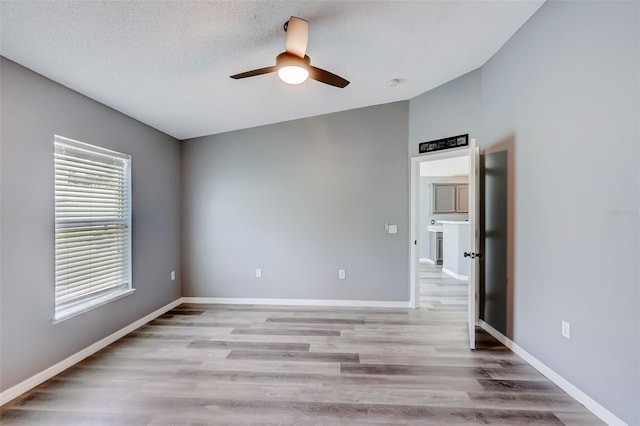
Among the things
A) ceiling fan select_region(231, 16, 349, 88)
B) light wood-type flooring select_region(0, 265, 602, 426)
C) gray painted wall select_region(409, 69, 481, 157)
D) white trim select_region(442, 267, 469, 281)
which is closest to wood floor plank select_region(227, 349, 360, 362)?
light wood-type flooring select_region(0, 265, 602, 426)

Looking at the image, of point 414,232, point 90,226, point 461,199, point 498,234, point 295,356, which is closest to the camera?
point 295,356

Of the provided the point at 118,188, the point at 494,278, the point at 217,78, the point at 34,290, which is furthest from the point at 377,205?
the point at 34,290

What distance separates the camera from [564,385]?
205 centimetres

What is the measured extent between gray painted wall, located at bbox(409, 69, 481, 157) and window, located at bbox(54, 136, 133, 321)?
11.6 ft

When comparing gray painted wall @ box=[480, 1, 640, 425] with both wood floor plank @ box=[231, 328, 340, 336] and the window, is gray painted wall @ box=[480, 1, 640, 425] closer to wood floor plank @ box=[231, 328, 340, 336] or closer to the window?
wood floor plank @ box=[231, 328, 340, 336]

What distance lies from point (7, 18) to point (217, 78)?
1.27 metres

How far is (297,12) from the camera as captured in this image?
74.4 inches

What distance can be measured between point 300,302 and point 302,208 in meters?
1.33

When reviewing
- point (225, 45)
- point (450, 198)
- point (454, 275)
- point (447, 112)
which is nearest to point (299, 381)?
point (225, 45)

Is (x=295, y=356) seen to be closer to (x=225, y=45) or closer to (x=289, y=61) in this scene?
(x=289, y=61)

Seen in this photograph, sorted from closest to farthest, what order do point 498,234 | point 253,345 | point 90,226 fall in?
point 90,226
point 253,345
point 498,234

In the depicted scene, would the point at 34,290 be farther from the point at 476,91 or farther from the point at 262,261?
the point at 476,91

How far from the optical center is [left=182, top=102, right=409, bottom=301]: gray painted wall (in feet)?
12.7

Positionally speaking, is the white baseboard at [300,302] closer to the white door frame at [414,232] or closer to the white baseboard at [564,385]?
the white door frame at [414,232]
